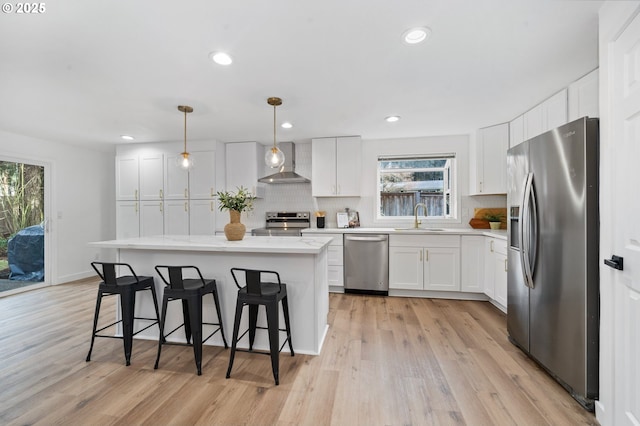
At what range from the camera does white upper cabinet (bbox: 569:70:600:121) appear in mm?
2115

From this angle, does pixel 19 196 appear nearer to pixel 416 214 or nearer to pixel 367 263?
pixel 367 263

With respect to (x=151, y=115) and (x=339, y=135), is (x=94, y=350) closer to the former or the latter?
(x=151, y=115)

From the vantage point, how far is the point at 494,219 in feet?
12.4

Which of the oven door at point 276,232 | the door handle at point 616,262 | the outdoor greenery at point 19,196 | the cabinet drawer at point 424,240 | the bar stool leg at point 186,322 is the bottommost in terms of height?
the bar stool leg at point 186,322

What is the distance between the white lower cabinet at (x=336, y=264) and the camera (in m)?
3.83

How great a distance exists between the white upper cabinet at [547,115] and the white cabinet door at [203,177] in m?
4.12

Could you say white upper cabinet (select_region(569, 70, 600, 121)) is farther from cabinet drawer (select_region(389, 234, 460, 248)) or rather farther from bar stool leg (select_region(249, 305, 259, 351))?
bar stool leg (select_region(249, 305, 259, 351))

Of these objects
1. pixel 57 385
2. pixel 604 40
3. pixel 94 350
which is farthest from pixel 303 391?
pixel 604 40

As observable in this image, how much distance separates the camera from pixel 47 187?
4320mm

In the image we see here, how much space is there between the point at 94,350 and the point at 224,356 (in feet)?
3.72

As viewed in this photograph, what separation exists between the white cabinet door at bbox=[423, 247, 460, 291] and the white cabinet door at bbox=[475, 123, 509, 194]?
3.17 feet

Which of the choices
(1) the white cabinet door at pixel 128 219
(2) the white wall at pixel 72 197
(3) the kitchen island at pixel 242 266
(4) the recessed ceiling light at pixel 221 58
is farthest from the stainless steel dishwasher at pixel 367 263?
(2) the white wall at pixel 72 197

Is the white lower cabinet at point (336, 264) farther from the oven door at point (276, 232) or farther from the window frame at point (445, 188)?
the window frame at point (445, 188)

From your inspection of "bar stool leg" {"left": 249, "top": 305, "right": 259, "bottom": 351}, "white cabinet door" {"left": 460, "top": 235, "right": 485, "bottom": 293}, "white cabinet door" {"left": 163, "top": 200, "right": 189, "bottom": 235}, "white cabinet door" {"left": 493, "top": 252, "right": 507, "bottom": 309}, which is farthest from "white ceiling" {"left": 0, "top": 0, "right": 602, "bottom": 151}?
"bar stool leg" {"left": 249, "top": 305, "right": 259, "bottom": 351}
